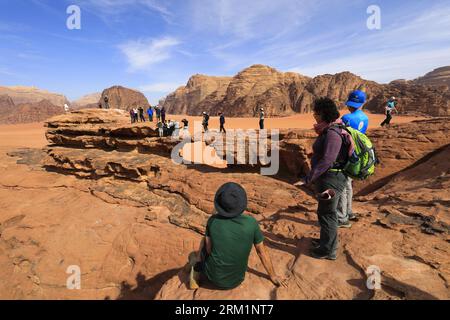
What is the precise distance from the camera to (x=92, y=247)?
6.15m

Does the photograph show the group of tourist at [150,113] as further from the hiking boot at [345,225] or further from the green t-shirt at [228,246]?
the green t-shirt at [228,246]

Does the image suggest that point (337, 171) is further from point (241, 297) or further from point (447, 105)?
point (447, 105)

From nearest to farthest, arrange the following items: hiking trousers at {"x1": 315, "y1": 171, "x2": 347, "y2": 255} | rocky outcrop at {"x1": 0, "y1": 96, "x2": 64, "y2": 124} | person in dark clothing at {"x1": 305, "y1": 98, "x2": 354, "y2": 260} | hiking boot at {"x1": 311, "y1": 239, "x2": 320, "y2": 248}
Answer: person in dark clothing at {"x1": 305, "y1": 98, "x2": 354, "y2": 260} < hiking trousers at {"x1": 315, "y1": 171, "x2": 347, "y2": 255} < hiking boot at {"x1": 311, "y1": 239, "x2": 320, "y2": 248} < rocky outcrop at {"x1": 0, "y1": 96, "x2": 64, "y2": 124}

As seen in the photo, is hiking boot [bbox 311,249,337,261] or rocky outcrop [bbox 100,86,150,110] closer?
hiking boot [bbox 311,249,337,261]

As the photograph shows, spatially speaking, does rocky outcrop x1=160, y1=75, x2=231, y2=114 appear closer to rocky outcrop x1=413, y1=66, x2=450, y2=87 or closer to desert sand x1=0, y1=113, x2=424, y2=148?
desert sand x1=0, y1=113, x2=424, y2=148

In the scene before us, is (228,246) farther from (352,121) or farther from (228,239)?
(352,121)

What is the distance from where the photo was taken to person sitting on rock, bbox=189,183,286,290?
7.91 ft

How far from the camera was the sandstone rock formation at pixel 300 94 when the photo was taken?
23281 mm

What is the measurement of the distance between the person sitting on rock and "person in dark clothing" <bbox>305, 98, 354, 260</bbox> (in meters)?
0.87

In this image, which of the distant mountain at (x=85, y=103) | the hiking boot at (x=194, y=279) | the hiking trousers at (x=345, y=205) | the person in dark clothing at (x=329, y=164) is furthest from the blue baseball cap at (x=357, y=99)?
the distant mountain at (x=85, y=103)
